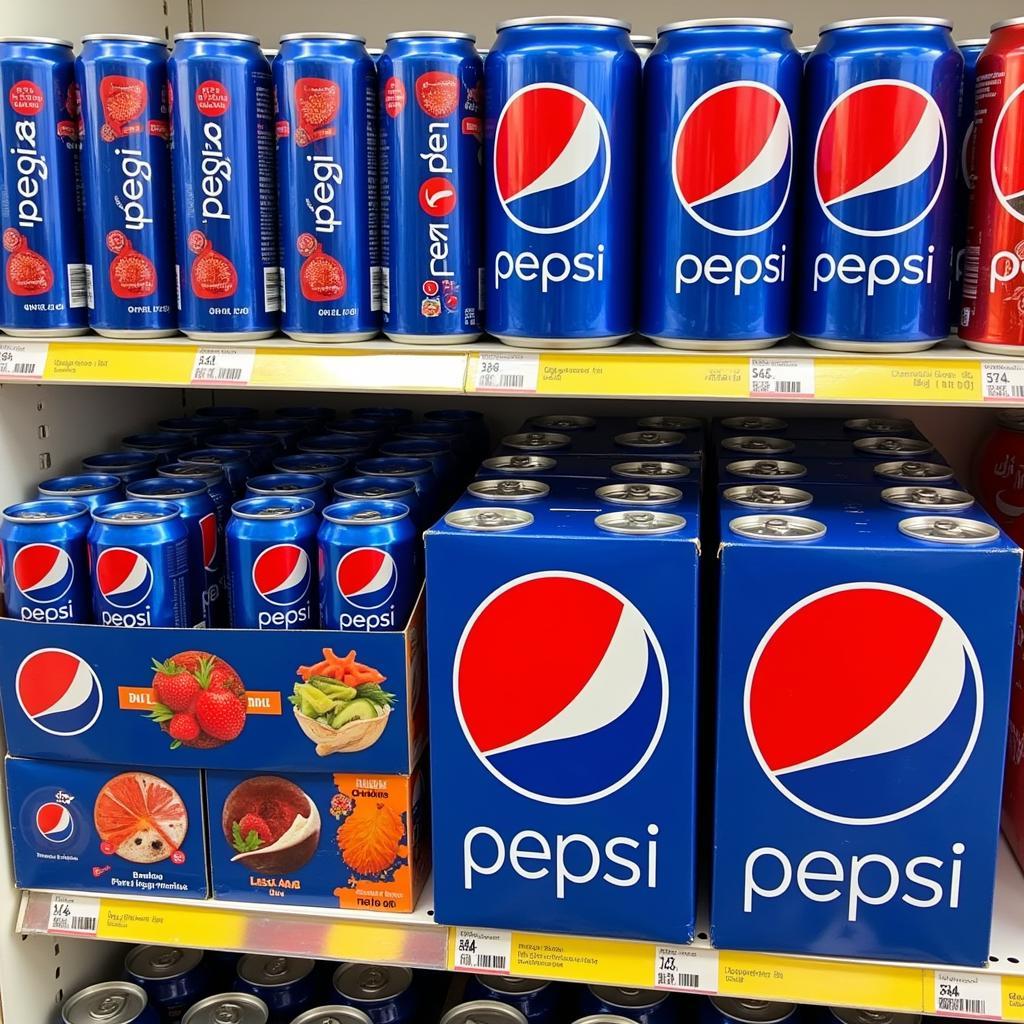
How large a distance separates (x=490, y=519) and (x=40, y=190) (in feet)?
2.15

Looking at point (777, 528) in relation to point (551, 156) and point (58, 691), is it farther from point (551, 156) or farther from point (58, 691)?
point (58, 691)

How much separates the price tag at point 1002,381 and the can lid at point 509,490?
50 cm

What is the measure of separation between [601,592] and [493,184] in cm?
45

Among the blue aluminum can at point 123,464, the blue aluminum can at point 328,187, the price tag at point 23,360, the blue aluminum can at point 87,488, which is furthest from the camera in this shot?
the blue aluminum can at point 123,464

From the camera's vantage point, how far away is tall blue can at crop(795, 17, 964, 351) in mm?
1106

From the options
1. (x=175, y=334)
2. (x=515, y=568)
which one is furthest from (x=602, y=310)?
(x=175, y=334)

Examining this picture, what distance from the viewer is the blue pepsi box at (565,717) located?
1185mm

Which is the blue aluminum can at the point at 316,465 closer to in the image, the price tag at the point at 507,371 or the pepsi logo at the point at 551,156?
the price tag at the point at 507,371

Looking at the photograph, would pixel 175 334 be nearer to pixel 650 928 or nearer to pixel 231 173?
pixel 231 173

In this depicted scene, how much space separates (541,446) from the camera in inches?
62.2

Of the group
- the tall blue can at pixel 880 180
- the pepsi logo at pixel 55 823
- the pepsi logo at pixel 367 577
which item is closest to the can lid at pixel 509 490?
the pepsi logo at pixel 367 577

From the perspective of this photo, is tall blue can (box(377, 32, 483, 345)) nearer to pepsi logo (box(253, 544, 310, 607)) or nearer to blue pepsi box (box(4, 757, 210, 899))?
pepsi logo (box(253, 544, 310, 607))

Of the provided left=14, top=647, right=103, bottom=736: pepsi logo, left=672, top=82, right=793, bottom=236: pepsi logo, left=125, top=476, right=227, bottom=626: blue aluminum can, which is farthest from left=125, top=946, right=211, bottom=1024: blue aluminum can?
left=672, top=82, right=793, bottom=236: pepsi logo

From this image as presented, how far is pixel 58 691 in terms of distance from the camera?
1.33 metres
